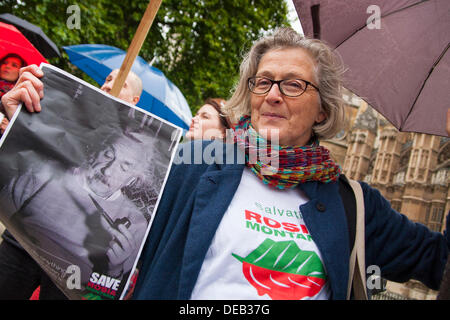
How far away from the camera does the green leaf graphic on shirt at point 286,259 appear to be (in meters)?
1.44

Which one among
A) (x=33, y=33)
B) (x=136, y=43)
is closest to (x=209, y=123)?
(x=136, y=43)

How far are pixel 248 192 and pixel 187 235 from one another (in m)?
0.38

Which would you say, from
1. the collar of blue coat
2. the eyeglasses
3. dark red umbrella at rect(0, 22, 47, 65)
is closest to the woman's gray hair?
the eyeglasses

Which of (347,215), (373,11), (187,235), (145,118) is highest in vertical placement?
(373,11)

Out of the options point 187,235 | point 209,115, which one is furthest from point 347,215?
point 209,115

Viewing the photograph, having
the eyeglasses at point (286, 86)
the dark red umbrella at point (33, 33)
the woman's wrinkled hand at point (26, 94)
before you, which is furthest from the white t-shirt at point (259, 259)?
the dark red umbrella at point (33, 33)

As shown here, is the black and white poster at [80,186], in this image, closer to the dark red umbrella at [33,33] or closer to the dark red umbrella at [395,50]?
the dark red umbrella at [395,50]

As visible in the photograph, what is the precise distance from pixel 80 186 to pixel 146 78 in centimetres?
353

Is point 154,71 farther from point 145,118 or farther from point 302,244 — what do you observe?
point 302,244

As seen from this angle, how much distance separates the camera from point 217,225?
145 centimetres

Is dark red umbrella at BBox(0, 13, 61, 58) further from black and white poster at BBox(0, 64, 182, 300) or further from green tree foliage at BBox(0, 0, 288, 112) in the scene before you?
black and white poster at BBox(0, 64, 182, 300)

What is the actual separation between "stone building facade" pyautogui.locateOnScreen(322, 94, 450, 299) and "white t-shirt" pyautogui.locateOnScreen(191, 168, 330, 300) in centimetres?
950

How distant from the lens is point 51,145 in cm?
125

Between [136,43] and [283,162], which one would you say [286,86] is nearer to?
[283,162]
